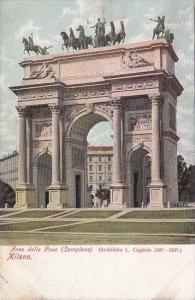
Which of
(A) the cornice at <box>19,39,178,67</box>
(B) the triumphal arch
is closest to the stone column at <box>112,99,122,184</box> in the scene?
Answer: (B) the triumphal arch

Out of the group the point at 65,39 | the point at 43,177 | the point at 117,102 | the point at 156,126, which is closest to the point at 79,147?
the point at 43,177

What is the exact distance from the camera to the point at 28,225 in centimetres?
393

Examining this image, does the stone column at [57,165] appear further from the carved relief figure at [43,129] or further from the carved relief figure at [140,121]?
the carved relief figure at [140,121]

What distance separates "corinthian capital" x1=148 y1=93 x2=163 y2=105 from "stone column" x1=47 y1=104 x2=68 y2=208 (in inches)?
48.2

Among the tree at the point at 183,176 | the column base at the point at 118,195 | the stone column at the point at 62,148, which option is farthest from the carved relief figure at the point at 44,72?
the tree at the point at 183,176

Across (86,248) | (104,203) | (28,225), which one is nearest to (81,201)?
(104,203)

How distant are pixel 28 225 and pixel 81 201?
1407mm

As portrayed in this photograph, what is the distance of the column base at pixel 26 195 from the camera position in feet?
16.0

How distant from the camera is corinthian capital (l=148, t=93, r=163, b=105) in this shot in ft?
20.1

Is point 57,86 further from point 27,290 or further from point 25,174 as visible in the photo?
point 27,290

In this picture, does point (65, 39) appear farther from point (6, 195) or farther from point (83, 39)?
point (6, 195)

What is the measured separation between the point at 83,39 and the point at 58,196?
1.69m

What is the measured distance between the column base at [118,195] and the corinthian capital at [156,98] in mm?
1142

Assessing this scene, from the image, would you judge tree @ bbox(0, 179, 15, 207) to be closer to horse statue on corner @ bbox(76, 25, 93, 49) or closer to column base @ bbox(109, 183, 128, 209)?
column base @ bbox(109, 183, 128, 209)
